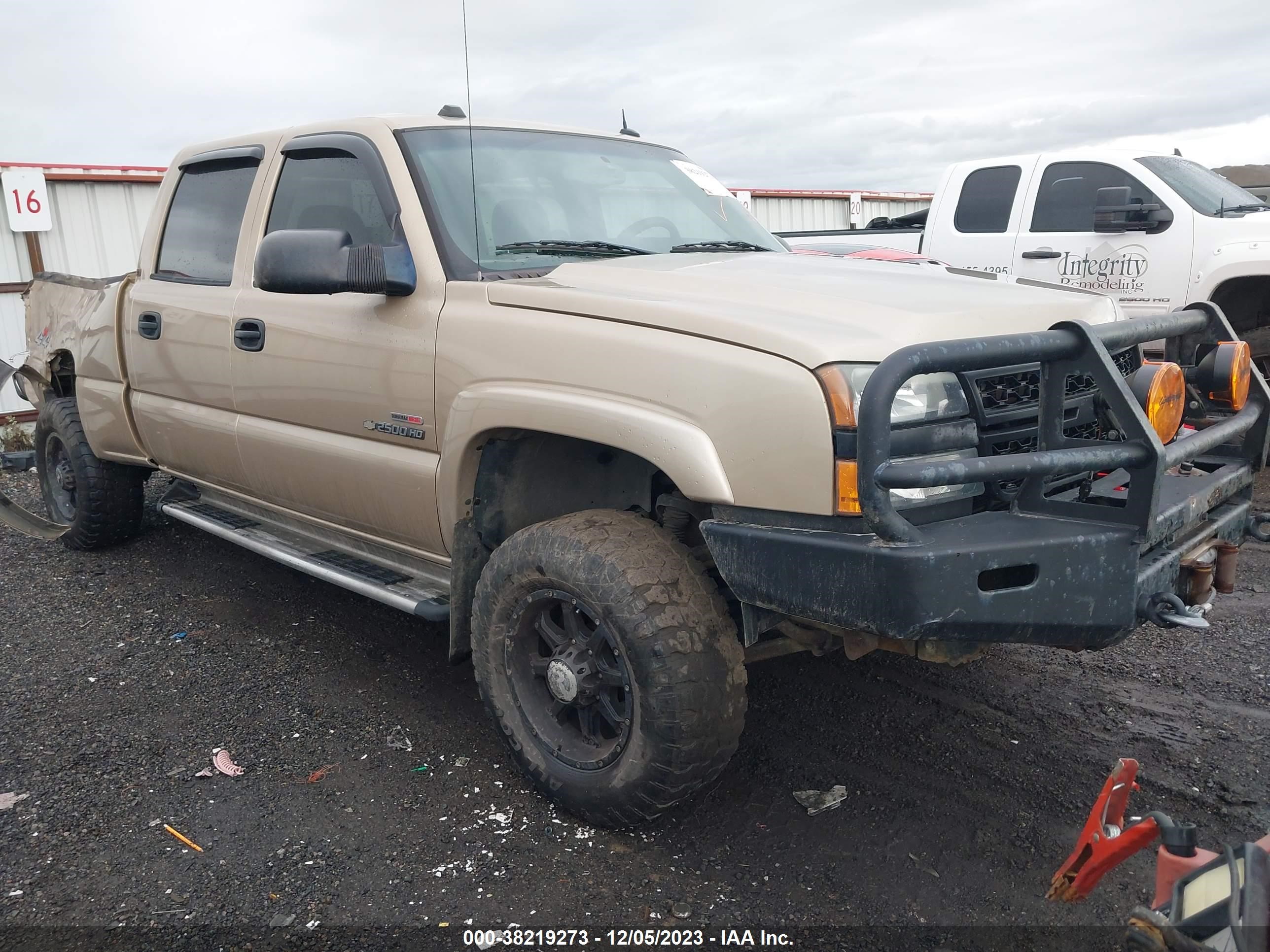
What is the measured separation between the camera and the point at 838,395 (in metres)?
2.28

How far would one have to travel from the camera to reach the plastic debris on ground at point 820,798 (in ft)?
9.84

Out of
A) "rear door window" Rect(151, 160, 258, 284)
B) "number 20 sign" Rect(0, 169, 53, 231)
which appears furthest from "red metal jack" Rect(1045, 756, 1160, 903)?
"number 20 sign" Rect(0, 169, 53, 231)

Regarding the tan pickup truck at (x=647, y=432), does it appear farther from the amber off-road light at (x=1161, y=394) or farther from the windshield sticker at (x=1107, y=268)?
the windshield sticker at (x=1107, y=268)

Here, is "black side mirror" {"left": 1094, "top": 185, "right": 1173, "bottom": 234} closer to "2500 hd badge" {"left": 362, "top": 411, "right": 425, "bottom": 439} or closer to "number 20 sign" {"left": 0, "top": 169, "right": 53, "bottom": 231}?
"2500 hd badge" {"left": 362, "top": 411, "right": 425, "bottom": 439}

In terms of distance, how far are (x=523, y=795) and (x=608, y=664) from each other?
0.60 meters

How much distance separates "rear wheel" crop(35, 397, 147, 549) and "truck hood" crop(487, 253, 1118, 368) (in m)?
3.39

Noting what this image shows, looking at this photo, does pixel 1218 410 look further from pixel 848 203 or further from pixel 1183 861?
pixel 848 203

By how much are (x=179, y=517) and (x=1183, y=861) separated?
4.20 meters

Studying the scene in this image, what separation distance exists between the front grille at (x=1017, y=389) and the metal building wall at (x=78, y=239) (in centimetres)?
947

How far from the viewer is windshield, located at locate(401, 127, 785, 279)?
332 centimetres

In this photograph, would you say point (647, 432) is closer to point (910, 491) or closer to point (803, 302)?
point (803, 302)

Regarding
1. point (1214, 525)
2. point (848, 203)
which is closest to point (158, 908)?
point (1214, 525)

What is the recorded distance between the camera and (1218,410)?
3.03 meters

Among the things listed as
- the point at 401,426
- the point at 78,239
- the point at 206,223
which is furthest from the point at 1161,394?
the point at 78,239
